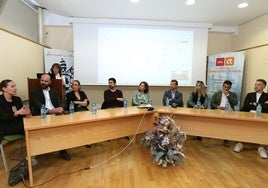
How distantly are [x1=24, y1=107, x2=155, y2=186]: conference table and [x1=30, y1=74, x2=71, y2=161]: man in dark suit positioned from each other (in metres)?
0.49

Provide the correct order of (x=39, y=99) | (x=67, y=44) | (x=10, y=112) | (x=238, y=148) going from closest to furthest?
(x=10, y=112)
(x=39, y=99)
(x=238, y=148)
(x=67, y=44)

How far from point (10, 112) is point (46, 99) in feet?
1.96

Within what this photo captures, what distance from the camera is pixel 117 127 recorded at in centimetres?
276

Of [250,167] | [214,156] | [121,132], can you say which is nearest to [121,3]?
[121,132]

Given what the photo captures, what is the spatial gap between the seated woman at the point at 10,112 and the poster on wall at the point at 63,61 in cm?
178

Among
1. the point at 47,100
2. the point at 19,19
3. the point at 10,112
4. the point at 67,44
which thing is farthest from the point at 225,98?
the point at 19,19

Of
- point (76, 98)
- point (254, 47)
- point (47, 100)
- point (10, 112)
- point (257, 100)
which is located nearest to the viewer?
point (10, 112)

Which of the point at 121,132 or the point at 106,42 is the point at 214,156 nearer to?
the point at 121,132

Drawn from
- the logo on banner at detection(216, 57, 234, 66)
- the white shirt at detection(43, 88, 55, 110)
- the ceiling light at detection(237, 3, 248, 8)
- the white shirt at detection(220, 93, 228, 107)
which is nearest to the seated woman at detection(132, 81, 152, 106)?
the white shirt at detection(220, 93, 228, 107)

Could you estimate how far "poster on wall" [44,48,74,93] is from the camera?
4289 millimetres

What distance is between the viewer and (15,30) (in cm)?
353

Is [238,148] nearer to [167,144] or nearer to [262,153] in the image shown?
[262,153]

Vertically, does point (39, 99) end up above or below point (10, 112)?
above

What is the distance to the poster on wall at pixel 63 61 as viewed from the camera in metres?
4.29
